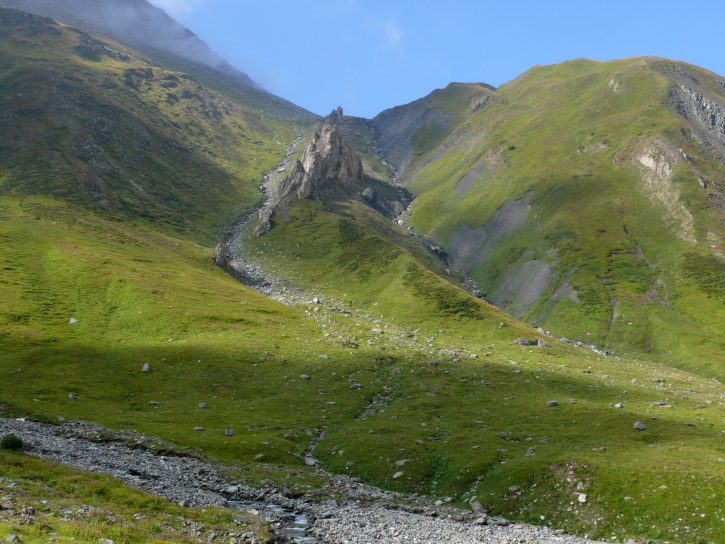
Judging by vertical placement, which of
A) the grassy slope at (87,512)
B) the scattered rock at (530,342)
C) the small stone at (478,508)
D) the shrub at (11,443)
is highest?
the scattered rock at (530,342)

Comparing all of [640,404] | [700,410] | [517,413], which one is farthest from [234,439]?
[700,410]

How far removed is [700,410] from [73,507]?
6568 cm

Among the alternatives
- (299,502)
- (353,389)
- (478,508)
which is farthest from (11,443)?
(353,389)

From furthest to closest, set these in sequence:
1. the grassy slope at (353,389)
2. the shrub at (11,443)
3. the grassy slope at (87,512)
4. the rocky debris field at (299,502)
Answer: the grassy slope at (353,389)
the shrub at (11,443)
the rocky debris field at (299,502)
the grassy slope at (87,512)

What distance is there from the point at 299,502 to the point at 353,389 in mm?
30533

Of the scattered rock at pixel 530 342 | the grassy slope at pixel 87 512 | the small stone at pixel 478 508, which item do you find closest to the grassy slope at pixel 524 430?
the small stone at pixel 478 508

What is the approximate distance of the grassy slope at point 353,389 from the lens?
4094cm

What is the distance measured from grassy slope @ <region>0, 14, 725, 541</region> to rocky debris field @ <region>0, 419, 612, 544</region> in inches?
118

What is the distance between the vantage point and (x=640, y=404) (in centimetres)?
6544

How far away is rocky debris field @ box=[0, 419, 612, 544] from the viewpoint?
33344 millimetres

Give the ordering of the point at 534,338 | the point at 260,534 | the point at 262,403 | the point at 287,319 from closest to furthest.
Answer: the point at 260,534 < the point at 262,403 < the point at 287,319 < the point at 534,338

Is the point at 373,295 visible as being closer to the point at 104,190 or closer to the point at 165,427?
the point at 165,427

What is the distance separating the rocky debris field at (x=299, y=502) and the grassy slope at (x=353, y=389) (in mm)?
2988

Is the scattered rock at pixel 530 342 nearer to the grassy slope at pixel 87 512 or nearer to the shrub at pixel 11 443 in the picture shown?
the grassy slope at pixel 87 512
